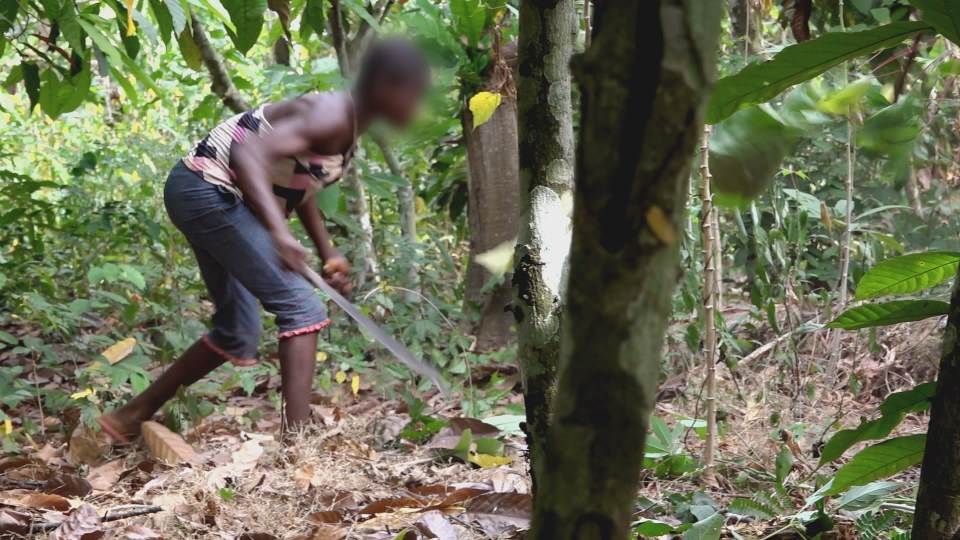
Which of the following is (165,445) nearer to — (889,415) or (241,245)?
(241,245)

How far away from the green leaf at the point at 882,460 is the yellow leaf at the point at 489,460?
3.91ft

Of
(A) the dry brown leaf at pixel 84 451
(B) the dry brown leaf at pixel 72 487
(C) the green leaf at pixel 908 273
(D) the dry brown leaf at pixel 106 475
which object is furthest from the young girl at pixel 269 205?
(C) the green leaf at pixel 908 273

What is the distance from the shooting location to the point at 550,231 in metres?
1.48

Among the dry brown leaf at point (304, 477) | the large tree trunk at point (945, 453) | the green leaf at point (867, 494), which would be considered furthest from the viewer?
the dry brown leaf at point (304, 477)

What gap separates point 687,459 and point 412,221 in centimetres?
290

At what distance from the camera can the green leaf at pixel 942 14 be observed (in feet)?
3.86

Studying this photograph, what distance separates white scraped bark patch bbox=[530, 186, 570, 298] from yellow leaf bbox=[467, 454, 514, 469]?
1314 mm

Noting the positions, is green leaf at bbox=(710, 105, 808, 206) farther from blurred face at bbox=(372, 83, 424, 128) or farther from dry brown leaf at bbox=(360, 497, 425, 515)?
blurred face at bbox=(372, 83, 424, 128)

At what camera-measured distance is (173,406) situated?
324 cm

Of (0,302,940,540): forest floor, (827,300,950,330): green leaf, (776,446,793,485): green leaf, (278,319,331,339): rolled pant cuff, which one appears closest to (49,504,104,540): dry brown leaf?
(0,302,940,540): forest floor

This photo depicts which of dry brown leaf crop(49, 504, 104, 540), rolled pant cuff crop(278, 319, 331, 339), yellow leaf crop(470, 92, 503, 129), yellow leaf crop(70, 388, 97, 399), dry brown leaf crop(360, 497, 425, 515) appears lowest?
dry brown leaf crop(49, 504, 104, 540)

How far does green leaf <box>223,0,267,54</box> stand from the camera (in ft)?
6.60

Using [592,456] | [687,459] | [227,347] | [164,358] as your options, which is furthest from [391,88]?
[592,456]

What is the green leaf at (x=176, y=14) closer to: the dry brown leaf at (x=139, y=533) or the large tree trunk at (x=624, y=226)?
the dry brown leaf at (x=139, y=533)
